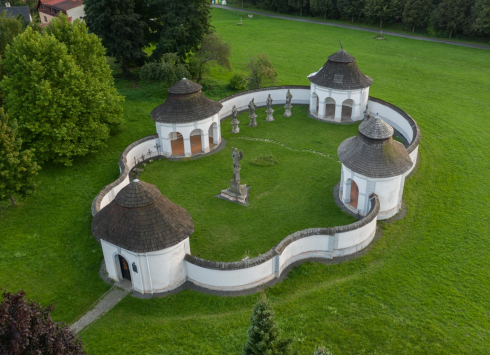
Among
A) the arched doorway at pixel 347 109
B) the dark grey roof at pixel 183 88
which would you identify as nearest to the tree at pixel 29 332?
the dark grey roof at pixel 183 88

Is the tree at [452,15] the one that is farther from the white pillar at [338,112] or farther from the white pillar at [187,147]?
the white pillar at [187,147]

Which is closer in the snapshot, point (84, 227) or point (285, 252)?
point (285, 252)

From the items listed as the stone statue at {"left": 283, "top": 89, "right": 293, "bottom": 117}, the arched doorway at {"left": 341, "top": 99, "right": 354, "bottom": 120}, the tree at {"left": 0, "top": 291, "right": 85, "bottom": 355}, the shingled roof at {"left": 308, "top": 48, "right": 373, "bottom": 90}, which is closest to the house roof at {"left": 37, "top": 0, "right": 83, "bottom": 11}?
the stone statue at {"left": 283, "top": 89, "right": 293, "bottom": 117}

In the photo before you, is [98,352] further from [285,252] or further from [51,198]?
[51,198]

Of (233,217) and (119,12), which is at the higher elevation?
(119,12)

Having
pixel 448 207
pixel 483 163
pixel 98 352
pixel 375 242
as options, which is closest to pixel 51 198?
pixel 98 352
